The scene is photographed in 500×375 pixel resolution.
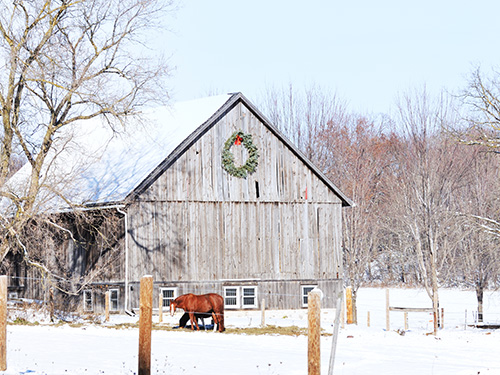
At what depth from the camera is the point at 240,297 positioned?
30281 mm

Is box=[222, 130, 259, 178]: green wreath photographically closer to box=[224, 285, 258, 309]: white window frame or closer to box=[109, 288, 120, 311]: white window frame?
box=[224, 285, 258, 309]: white window frame

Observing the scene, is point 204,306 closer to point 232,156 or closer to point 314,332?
point 232,156

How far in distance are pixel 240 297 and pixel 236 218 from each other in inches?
129

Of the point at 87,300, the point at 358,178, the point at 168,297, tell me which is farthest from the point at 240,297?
the point at 358,178

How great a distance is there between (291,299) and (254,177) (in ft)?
17.6

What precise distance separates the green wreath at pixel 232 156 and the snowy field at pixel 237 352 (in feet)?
20.8

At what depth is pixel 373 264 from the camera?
67.8 m

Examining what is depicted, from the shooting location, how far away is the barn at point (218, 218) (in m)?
29.2

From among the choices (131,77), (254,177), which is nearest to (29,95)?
(131,77)

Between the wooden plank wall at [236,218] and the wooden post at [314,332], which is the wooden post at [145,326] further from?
the wooden plank wall at [236,218]

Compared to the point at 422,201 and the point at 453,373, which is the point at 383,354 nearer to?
the point at 453,373

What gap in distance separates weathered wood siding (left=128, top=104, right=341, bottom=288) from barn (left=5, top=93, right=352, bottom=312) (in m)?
0.04

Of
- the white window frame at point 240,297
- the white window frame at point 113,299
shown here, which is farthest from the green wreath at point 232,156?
the white window frame at point 113,299

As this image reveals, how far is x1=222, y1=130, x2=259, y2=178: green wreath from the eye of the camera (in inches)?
1195
